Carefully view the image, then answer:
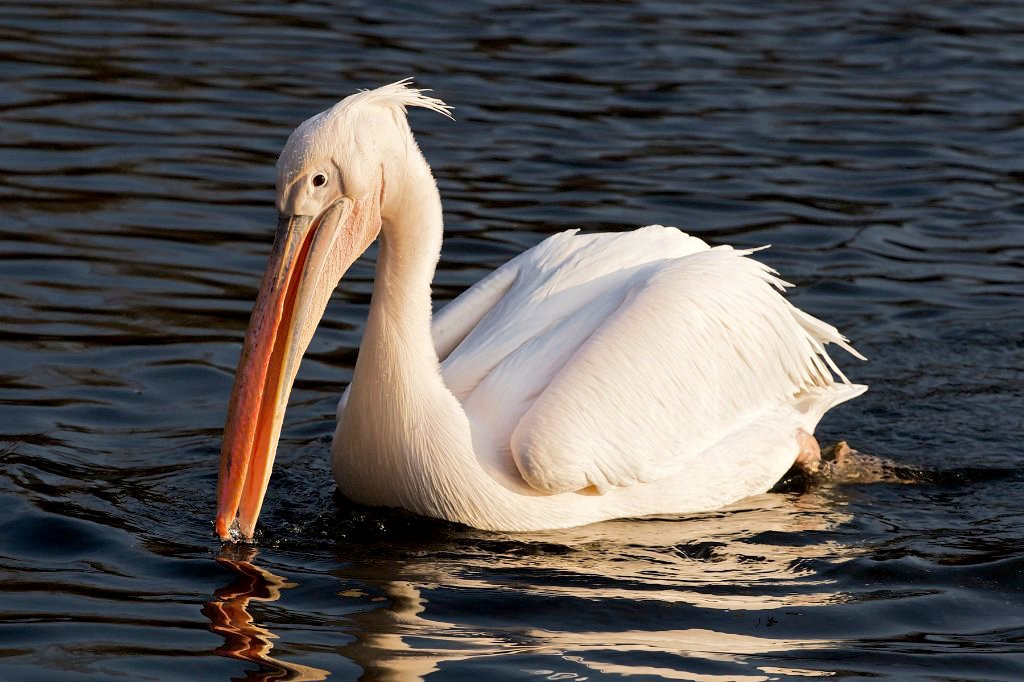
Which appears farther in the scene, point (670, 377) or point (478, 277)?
point (478, 277)

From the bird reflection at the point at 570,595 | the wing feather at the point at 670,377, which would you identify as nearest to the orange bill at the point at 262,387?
the bird reflection at the point at 570,595

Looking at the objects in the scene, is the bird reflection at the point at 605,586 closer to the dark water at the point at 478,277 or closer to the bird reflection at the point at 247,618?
the dark water at the point at 478,277

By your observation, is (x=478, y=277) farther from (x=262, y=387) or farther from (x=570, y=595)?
(x=570, y=595)

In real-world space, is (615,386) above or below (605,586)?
above

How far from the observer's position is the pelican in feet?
14.5

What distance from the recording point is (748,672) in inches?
153

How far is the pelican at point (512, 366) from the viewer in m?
4.43

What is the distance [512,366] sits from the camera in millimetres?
4992

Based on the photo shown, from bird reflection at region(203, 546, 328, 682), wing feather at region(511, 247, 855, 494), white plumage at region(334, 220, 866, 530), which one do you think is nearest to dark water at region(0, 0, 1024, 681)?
bird reflection at region(203, 546, 328, 682)

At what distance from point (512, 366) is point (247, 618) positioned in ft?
4.18

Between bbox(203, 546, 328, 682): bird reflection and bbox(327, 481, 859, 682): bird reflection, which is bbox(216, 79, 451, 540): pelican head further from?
bbox(327, 481, 859, 682): bird reflection

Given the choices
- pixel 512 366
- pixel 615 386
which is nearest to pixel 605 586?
pixel 615 386

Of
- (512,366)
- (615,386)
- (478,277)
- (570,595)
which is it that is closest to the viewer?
(570,595)

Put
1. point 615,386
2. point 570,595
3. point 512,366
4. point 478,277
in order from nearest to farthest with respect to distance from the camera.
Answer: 1. point 570,595
2. point 615,386
3. point 512,366
4. point 478,277
